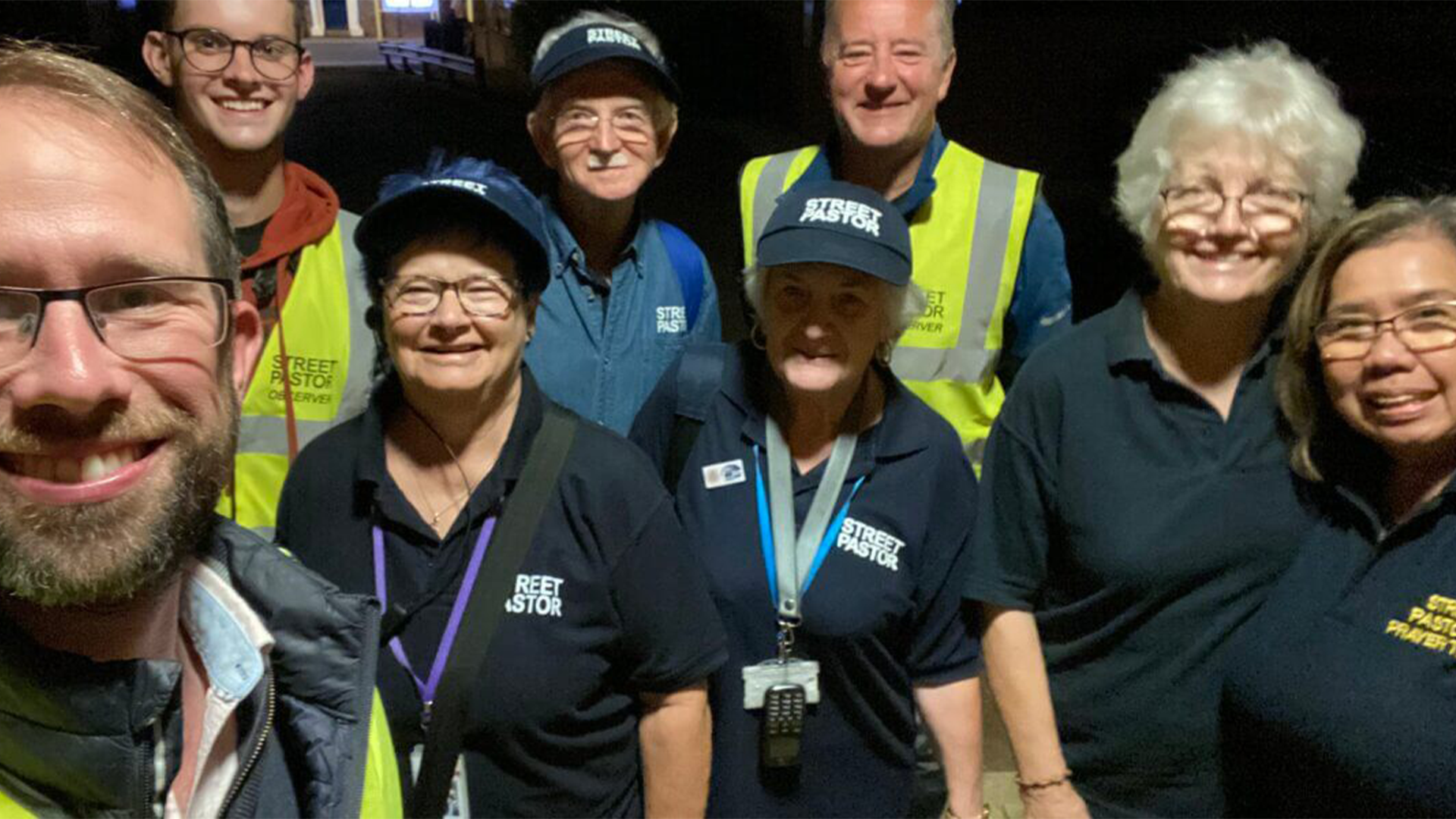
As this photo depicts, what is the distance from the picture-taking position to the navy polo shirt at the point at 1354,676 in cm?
167

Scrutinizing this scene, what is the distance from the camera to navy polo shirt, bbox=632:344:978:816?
2.00m

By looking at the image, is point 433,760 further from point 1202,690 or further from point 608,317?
point 1202,690

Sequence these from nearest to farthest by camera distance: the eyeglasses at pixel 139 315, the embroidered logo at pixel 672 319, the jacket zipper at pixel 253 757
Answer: the eyeglasses at pixel 139 315 → the jacket zipper at pixel 253 757 → the embroidered logo at pixel 672 319

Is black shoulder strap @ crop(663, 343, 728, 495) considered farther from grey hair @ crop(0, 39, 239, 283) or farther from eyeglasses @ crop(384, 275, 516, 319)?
grey hair @ crop(0, 39, 239, 283)

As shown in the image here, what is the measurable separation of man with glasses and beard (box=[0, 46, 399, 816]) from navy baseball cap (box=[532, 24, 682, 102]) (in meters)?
1.37

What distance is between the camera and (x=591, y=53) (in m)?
2.46

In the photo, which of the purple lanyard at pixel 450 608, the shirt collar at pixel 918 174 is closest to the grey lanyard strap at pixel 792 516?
the purple lanyard at pixel 450 608

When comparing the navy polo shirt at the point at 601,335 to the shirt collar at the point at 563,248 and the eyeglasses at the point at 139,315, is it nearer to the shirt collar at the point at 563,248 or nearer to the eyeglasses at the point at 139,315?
the shirt collar at the point at 563,248

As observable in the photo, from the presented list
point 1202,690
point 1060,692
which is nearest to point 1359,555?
point 1202,690

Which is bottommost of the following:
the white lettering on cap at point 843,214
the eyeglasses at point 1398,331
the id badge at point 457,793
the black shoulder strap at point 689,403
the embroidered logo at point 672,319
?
the id badge at point 457,793

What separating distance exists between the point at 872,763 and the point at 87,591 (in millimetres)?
1491

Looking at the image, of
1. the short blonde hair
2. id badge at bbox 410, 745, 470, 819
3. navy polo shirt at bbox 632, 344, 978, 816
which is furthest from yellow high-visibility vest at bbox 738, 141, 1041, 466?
id badge at bbox 410, 745, 470, 819

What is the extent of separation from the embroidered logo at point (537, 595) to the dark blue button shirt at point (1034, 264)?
4.12ft

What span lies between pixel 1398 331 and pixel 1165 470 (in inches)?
17.2
